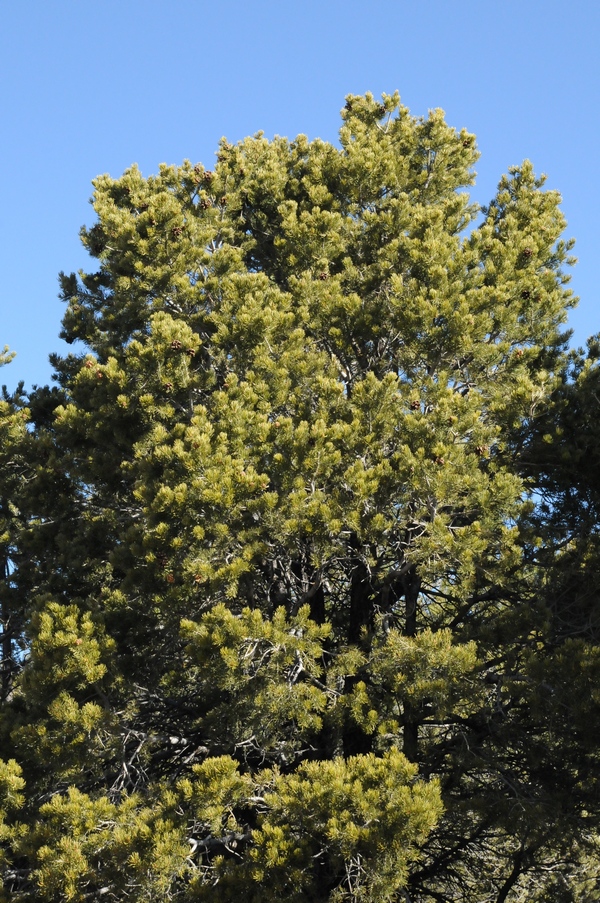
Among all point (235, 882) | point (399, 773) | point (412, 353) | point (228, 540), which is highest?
point (412, 353)

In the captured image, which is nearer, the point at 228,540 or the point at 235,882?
the point at 235,882

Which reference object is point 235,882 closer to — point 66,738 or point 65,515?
point 66,738

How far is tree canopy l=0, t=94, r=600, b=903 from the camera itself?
6.46m

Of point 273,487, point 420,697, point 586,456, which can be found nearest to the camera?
point 420,697

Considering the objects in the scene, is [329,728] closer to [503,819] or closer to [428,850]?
[503,819]

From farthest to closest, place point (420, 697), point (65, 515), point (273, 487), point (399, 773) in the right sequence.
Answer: point (65, 515), point (273, 487), point (420, 697), point (399, 773)

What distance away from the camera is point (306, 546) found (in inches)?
305

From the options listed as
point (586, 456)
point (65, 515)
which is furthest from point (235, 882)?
point (586, 456)

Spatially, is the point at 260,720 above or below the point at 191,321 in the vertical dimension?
below

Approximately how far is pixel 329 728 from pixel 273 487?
2187mm

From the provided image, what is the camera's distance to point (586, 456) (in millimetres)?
7867

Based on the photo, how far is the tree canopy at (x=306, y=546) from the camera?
6.46 m

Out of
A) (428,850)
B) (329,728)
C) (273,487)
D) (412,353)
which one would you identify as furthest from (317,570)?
(428,850)

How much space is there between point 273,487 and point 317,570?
89 centimetres
